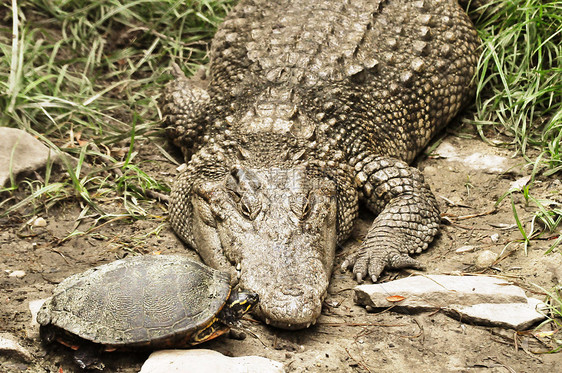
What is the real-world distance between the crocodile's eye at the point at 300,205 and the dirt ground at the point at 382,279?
535 mm

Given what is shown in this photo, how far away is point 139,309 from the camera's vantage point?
321 cm

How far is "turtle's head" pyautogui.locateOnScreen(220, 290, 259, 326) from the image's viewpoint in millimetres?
3414

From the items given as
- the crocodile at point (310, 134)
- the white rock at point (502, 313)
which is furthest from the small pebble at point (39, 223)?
the white rock at point (502, 313)

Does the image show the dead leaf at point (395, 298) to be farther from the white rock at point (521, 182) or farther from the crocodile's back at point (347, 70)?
the white rock at point (521, 182)

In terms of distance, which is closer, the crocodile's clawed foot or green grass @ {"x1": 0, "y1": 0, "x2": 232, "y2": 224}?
the crocodile's clawed foot

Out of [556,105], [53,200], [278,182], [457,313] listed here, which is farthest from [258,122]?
[556,105]

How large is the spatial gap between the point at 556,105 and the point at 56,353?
4.27 m

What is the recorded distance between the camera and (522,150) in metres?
5.34

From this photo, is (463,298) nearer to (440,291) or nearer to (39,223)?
(440,291)

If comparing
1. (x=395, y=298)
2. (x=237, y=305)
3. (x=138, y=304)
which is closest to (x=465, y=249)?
(x=395, y=298)

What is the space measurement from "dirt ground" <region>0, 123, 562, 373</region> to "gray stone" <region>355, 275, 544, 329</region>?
6 cm

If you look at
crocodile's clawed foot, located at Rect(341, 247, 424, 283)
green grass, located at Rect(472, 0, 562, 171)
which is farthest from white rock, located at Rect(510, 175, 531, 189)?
crocodile's clawed foot, located at Rect(341, 247, 424, 283)

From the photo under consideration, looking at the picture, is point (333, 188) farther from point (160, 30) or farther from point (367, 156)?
point (160, 30)

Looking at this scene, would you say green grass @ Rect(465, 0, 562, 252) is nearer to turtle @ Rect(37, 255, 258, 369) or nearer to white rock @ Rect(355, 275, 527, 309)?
white rock @ Rect(355, 275, 527, 309)
